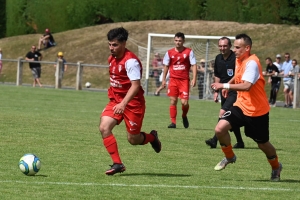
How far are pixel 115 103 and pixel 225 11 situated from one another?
3815 centimetres

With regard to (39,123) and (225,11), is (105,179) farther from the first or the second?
(225,11)

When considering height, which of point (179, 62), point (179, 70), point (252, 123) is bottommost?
point (252, 123)

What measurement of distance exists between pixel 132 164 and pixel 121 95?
4.70 feet

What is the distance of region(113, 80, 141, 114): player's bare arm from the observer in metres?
9.84

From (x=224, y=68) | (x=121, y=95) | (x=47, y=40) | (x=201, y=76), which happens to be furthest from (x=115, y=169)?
(x=47, y=40)

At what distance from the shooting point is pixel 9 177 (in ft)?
31.4

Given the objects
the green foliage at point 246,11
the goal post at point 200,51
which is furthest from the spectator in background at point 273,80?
the green foliage at point 246,11

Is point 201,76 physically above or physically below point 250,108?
above

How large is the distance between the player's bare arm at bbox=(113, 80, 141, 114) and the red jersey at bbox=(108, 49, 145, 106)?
0.09 m

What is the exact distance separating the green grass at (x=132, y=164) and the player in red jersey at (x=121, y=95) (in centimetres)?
42

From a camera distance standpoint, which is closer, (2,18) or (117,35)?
(117,35)

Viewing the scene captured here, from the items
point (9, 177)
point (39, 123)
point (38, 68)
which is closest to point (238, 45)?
point (9, 177)

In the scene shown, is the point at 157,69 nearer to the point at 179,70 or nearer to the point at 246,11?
the point at 246,11

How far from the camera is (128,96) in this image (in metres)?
9.95
